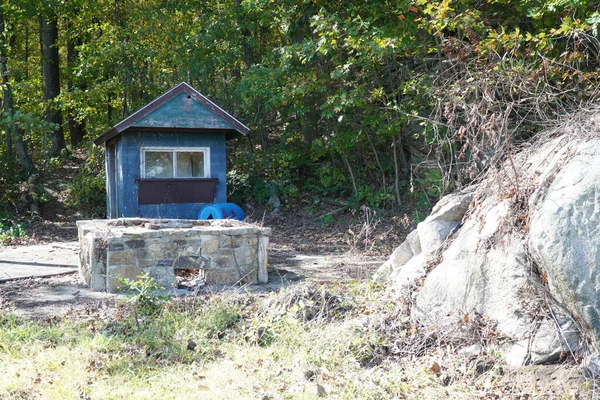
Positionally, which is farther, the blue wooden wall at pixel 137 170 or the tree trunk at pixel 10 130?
the tree trunk at pixel 10 130

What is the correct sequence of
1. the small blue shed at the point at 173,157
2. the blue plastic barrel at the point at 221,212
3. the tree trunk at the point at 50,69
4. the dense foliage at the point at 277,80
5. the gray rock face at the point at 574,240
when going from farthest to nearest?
1. the tree trunk at the point at 50,69
2. the small blue shed at the point at 173,157
3. the blue plastic barrel at the point at 221,212
4. the dense foliage at the point at 277,80
5. the gray rock face at the point at 574,240

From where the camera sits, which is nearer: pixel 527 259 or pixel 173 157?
pixel 527 259

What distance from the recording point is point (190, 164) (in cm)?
1347

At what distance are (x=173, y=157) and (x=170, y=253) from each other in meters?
6.62

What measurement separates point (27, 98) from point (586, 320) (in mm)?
18412

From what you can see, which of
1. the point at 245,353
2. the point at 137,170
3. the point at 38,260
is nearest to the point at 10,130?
the point at 137,170

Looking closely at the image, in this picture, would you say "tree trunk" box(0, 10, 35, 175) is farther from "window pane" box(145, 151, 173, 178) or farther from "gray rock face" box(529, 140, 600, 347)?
"gray rock face" box(529, 140, 600, 347)

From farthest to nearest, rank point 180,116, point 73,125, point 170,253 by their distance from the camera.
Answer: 1. point 73,125
2. point 180,116
3. point 170,253

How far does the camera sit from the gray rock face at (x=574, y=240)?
12.7ft

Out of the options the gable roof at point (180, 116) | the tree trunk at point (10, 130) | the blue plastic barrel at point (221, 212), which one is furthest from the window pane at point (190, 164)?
the tree trunk at point (10, 130)

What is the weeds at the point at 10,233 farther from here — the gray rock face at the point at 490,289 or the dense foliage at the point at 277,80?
the gray rock face at the point at 490,289

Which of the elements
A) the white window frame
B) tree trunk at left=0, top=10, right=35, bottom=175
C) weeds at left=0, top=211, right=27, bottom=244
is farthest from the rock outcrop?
tree trunk at left=0, top=10, right=35, bottom=175

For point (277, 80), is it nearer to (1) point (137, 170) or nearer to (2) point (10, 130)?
(1) point (137, 170)

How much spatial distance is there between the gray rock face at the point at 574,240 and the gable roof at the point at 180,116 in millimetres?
9845
